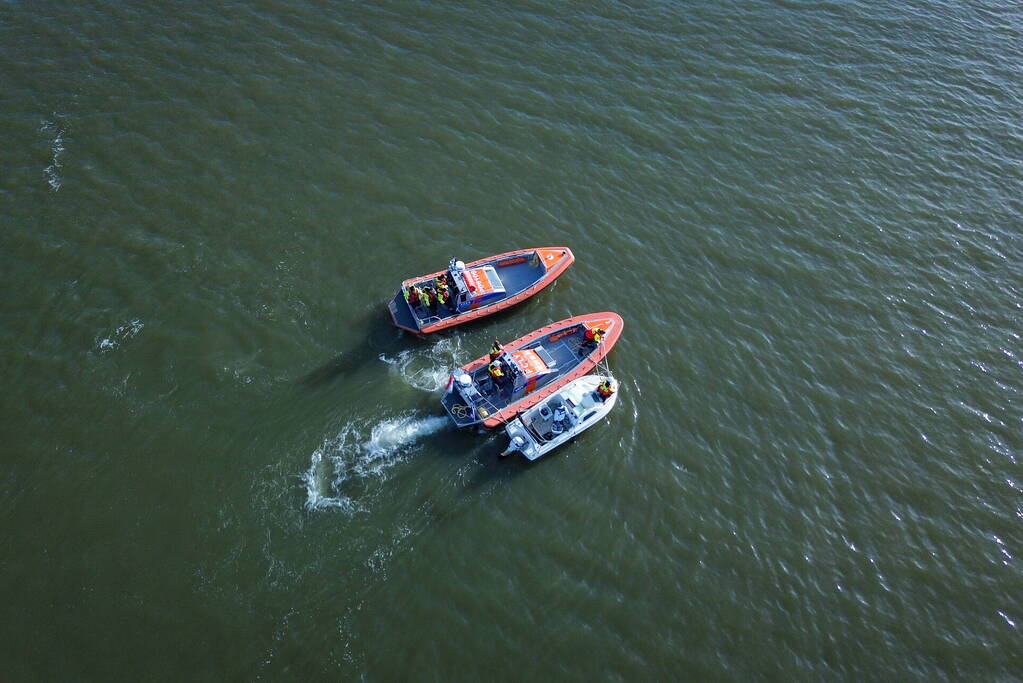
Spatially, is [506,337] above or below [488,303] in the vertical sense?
below

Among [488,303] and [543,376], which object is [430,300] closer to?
[488,303]

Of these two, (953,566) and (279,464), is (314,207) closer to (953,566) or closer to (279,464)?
(279,464)

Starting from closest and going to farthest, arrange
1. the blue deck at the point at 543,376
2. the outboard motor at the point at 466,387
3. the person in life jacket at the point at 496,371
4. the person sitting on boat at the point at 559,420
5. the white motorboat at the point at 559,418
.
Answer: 1. the white motorboat at the point at 559,418
2. the person sitting on boat at the point at 559,420
3. the outboard motor at the point at 466,387
4. the blue deck at the point at 543,376
5. the person in life jacket at the point at 496,371

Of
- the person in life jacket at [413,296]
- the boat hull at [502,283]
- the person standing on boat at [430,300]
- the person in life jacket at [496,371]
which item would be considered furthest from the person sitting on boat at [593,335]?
the person in life jacket at [413,296]

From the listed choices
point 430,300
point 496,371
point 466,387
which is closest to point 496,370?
point 496,371

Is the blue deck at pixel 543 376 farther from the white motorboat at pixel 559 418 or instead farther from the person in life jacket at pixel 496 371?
the white motorboat at pixel 559 418

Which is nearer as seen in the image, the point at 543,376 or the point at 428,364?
the point at 543,376
